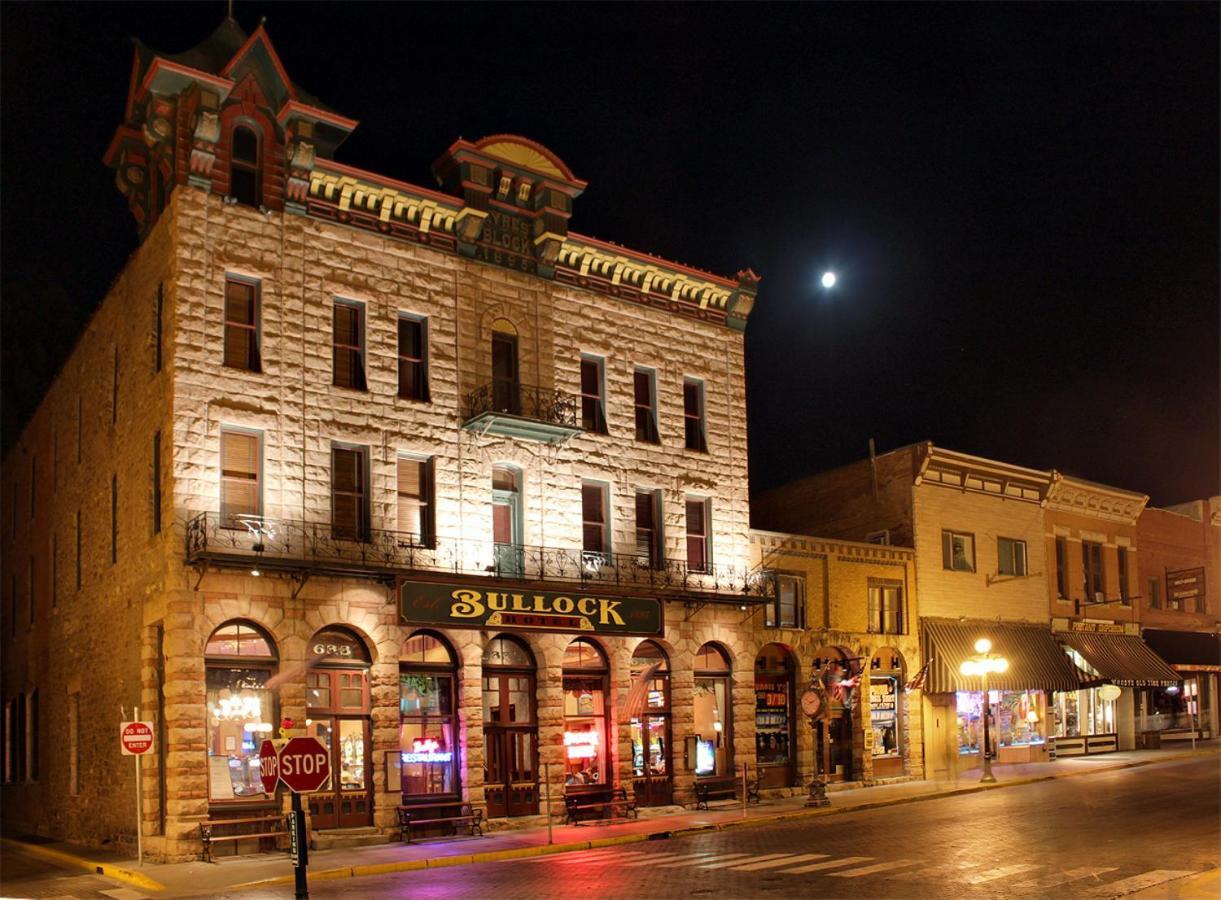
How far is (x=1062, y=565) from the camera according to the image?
140ft

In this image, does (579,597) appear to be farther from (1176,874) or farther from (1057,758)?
(1057,758)

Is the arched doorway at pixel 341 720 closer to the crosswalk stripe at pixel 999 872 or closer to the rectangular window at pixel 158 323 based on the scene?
the rectangular window at pixel 158 323

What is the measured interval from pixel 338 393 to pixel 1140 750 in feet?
109

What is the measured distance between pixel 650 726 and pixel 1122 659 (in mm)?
20903

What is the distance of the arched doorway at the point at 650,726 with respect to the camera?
29672 millimetres

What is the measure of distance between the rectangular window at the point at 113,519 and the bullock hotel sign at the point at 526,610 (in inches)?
272

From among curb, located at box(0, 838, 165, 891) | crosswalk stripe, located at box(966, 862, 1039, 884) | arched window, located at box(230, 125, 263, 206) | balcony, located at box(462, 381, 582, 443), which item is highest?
arched window, located at box(230, 125, 263, 206)

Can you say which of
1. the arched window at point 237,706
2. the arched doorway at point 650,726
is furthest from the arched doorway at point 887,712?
the arched window at point 237,706

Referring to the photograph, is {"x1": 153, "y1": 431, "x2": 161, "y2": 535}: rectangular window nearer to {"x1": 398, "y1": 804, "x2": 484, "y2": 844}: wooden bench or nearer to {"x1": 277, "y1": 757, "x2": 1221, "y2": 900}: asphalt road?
{"x1": 398, "y1": 804, "x2": 484, "y2": 844}: wooden bench

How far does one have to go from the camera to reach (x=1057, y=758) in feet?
137

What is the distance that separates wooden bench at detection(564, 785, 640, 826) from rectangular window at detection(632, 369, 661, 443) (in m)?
8.70

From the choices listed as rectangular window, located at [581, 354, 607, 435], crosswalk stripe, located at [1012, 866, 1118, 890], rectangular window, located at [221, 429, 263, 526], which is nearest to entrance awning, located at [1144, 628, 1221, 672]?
rectangular window, located at [581, 354, 607, 435]

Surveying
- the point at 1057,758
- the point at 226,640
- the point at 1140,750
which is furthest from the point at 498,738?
the point at 1140,750

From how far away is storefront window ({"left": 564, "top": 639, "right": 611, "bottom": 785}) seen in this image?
94.0ft
